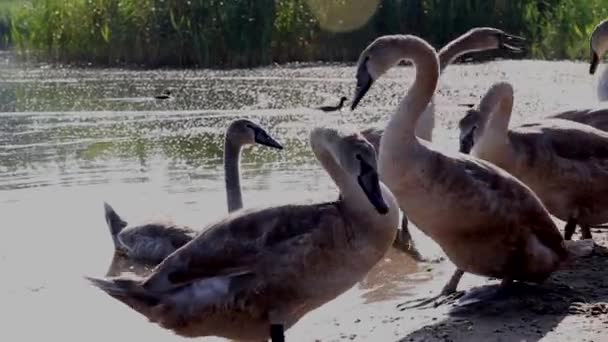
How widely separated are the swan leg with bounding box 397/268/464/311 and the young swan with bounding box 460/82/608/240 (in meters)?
1.12

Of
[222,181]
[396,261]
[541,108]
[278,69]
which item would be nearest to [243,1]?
[278,69]

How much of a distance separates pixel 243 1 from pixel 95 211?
14262mm

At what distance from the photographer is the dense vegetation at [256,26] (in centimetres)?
2480

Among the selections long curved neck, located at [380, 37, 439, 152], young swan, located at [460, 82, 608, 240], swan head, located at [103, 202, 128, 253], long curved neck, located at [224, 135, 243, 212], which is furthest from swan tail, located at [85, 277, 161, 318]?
swan head, located at [103, 202, 128, 253]

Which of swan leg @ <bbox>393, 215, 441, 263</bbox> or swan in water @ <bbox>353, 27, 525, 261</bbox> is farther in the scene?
swan in water @ <bbox>353, 27, 525, 261</bbox>

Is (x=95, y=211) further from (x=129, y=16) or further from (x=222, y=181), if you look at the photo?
(x=129, y=16)

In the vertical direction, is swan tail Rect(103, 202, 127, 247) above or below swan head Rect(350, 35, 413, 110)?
below

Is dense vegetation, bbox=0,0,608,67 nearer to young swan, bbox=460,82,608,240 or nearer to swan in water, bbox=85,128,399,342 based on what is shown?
young swan, bbox=460,82,608,240

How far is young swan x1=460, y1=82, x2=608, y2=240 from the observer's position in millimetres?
8008

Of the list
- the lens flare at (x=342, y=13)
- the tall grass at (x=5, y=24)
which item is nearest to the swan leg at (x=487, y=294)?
the lens flare at (x=342, y=13)

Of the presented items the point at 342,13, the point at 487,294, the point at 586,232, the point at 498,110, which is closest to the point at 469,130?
the point at 498,110

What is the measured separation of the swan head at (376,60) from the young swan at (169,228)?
6.63 ft

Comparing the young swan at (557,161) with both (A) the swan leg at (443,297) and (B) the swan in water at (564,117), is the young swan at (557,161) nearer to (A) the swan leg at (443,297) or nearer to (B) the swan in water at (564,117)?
(B) the swan in water at (564,117)

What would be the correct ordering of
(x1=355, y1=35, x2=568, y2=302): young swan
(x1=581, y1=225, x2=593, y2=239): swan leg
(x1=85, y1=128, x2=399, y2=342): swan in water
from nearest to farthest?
(x1=85, y1=128, x2=399, y2=342): swan in water → (x1=355, y1=35, x2=568, y2=302): young swan → (x1=581, y1=225, x2=593, y2=239): swan leg
